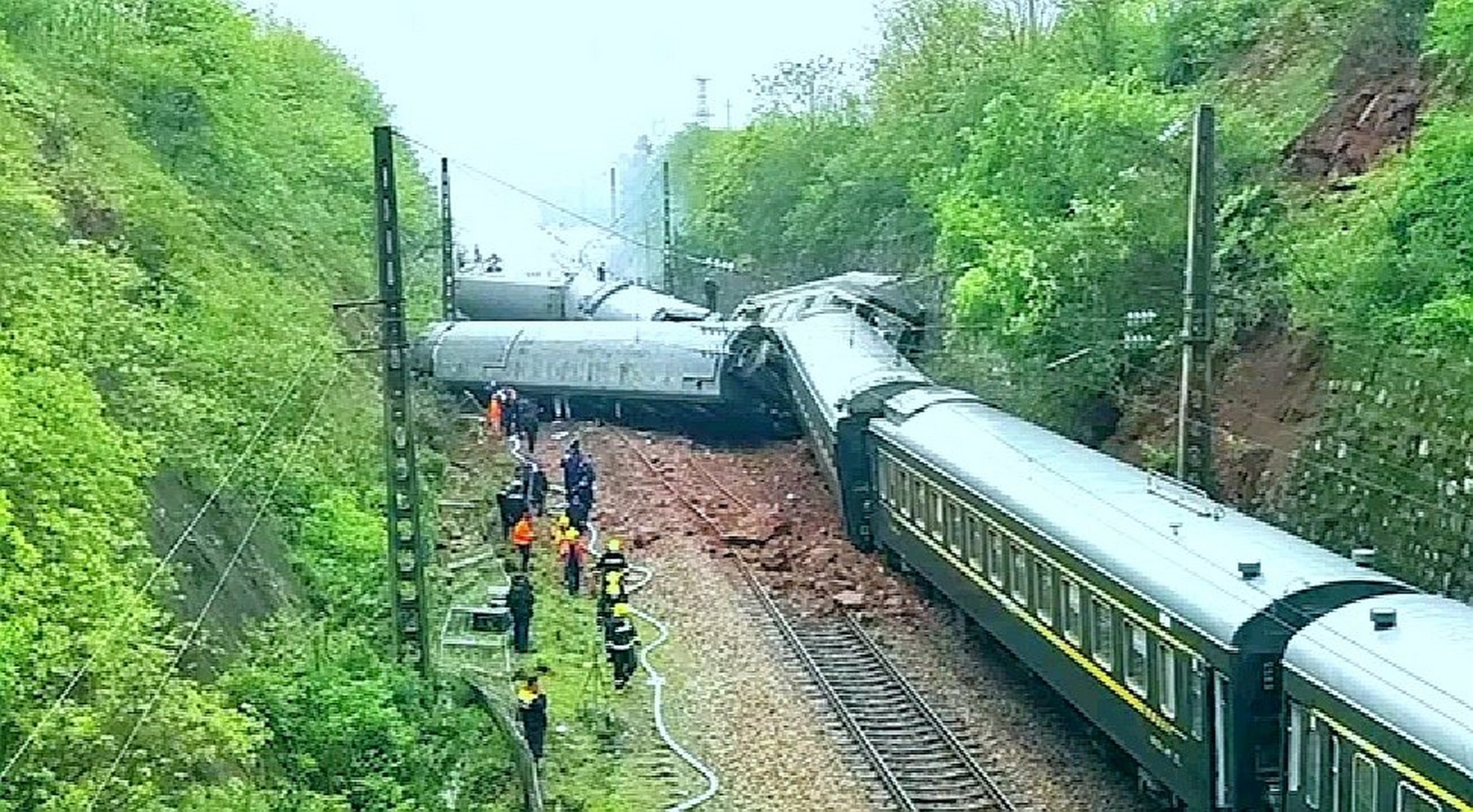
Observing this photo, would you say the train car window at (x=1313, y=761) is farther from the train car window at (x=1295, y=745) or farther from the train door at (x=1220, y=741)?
the train door at (x=1220, y=741)

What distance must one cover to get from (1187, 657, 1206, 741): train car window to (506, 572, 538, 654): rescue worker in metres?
9.72

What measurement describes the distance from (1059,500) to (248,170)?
1955cm

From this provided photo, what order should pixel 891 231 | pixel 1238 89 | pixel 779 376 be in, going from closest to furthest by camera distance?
1. pixel 1238 89
2. pixel 779 376
3. pixel 891 231

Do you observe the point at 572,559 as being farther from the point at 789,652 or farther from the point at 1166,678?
the point at 1166,678

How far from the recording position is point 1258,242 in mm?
25891

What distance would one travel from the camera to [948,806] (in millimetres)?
16453

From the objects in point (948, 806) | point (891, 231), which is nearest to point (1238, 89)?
point (891, 231)

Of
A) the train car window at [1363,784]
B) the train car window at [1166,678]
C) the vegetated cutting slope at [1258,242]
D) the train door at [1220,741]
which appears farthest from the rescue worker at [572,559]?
the train car window at [1363,784]

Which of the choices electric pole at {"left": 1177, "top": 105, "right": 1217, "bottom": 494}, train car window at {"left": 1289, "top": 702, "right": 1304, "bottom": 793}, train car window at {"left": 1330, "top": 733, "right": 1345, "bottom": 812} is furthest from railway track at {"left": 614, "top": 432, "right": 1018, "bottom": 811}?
train car window at {"left": 1330, "top": 733, "right": 1345, "bottom": 812}

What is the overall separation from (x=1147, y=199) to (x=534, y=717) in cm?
1225

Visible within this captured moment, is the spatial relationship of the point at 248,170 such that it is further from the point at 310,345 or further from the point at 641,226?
the point at 641,226

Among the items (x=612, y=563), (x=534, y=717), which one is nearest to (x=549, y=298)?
(x=612, y=563)

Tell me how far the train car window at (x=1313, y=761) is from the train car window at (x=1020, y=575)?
5.87 m

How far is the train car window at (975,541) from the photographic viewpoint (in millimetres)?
19500
